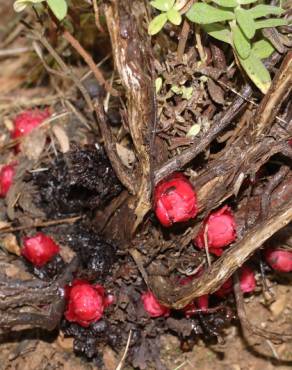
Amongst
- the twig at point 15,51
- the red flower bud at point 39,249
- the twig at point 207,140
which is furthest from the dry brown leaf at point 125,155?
the twig at point 15,51

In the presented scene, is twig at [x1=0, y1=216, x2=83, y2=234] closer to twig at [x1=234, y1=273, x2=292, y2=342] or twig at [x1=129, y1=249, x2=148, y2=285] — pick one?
twig at [x1=129, y1=249, x2=148, y2=285]

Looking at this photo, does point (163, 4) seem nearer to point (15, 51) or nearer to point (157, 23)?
point (157, 23)

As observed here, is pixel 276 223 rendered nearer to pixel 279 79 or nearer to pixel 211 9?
pixel 279 79

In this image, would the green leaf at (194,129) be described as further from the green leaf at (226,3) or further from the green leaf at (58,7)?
the green leaf at (58,7)

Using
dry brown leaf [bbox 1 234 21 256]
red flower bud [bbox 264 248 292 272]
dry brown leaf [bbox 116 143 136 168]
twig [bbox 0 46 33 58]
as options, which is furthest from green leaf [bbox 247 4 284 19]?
twig [bbox 0 46 33 58]

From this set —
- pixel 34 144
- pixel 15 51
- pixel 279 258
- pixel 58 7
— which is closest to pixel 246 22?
pixel 58 7
